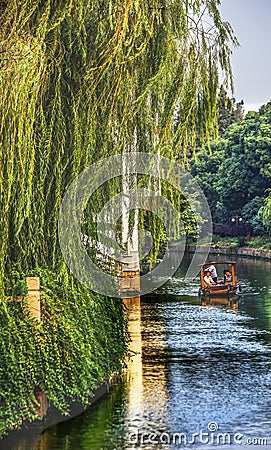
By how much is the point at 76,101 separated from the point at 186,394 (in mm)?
4367

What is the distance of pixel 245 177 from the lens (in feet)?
178

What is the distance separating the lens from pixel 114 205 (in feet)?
38.9

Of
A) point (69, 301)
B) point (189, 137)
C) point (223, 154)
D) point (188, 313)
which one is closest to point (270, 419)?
point (69, 301)

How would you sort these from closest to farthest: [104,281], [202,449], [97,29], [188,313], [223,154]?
[202,449] < [97,29] < [104,281] < [188,313] < [223,154]

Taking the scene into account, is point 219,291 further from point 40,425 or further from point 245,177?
point 245,177

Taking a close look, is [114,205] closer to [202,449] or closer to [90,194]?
Result: [90,194]

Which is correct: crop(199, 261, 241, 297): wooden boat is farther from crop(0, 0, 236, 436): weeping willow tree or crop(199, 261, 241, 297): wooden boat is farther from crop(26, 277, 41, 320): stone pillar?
crop(26, 277, 41, 320): stone pillar

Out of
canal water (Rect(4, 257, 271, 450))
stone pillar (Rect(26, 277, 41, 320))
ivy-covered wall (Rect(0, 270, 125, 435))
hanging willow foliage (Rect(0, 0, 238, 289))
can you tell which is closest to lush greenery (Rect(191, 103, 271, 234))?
canal water (Rect(4, 257, 271, 450))

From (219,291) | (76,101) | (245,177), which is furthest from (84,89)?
(245,177)

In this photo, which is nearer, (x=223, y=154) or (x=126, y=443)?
(x=126, y=443)

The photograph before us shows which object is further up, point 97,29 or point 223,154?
point 223,154

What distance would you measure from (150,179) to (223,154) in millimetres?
47389

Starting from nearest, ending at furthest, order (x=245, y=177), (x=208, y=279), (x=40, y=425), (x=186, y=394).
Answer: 1. (x=40, y=425)
2. (x=186, y=394)
3. (x=208, y=279)
4. (x=245, y=177)

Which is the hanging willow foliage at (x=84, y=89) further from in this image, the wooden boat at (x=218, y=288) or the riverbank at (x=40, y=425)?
the wooden boat at (x=218, y=288)
